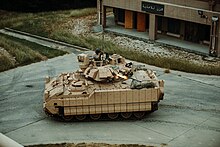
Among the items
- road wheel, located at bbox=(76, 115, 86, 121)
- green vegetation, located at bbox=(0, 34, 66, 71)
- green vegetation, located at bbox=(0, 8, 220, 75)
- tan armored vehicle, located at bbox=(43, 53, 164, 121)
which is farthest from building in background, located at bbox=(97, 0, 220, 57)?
road wheel, located at bbox=(76, 115, 86, 121)

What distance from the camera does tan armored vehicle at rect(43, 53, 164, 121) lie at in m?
16.8

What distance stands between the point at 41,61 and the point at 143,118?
13.1 metres

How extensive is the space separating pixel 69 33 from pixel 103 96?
19.8 metres

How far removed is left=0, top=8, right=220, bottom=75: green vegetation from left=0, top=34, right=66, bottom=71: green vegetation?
9.22ft

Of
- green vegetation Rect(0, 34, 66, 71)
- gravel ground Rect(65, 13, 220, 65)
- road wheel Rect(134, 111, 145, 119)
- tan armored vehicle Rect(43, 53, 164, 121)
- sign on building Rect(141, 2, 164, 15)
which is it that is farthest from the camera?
sign on building Rect(141, 2, 164, 15)

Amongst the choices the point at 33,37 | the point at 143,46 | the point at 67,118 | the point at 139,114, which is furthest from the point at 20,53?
the point at 139,114

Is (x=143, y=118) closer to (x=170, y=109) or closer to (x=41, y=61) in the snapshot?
(x=170, y=109)

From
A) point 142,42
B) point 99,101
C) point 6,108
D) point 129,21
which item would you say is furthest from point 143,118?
point 129,21

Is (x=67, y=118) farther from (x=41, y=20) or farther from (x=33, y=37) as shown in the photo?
(x=41, y=20)

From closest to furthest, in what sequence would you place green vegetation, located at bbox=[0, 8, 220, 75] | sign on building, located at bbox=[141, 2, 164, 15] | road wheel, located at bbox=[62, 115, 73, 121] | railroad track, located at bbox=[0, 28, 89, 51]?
1. road wheel, located at bbox=[62, 115, 73, 121]
2. green vegetation, located at bbox=[0, 8, 220, 75]
3. sign on building, located at bbox=[141, 2, 164, 15]
4. railroad track, located at bbox=[0, 28, 89, 51]

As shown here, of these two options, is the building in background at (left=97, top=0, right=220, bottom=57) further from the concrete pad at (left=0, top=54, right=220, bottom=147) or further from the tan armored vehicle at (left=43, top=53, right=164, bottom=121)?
the tan armored vehicle at (left=43, top=53, right=164, bottom=121)

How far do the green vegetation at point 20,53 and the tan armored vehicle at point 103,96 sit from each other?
1071 cm

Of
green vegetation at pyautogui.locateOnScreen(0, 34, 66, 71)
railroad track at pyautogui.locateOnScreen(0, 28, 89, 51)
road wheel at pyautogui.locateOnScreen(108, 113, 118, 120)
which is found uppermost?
railroad track at pyautogui.locateOnScreen(0, 28, 89, 51)

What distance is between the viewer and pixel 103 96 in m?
16.8
